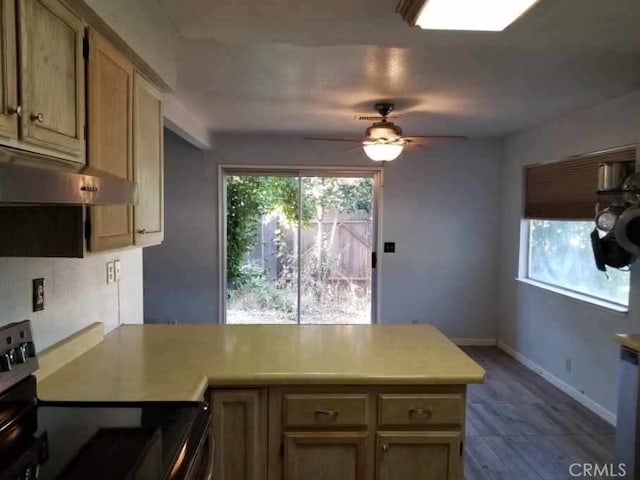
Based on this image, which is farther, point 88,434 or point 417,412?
point 417,412

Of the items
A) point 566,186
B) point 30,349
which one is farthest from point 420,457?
point 566,186

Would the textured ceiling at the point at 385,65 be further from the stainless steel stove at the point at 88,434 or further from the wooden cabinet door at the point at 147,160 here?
the stainless steel stove at the point at 88,434

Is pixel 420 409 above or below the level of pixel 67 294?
below

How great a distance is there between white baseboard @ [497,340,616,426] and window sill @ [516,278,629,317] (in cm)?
75

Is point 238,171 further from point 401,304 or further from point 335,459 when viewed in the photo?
point 335,459

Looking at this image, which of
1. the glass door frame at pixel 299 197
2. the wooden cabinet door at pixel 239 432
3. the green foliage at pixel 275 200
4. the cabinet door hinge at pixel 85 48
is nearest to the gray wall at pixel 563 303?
the glass door frame at pixel 299 197

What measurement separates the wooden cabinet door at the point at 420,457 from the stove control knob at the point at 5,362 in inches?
51.0

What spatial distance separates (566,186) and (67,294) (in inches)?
153

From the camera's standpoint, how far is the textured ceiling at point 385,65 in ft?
5.63

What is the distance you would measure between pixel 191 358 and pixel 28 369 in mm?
599

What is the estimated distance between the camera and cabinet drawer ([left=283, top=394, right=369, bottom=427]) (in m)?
1.72

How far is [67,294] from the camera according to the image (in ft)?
6.14

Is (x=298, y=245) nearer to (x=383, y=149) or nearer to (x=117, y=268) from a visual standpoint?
(x=383, y=149)

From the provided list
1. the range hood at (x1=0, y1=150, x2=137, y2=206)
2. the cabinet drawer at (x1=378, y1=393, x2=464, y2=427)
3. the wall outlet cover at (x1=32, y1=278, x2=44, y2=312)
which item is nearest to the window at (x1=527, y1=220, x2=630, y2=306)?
the cabinet drawer at (x1=378, y1=393, x2=464, y2=427)
